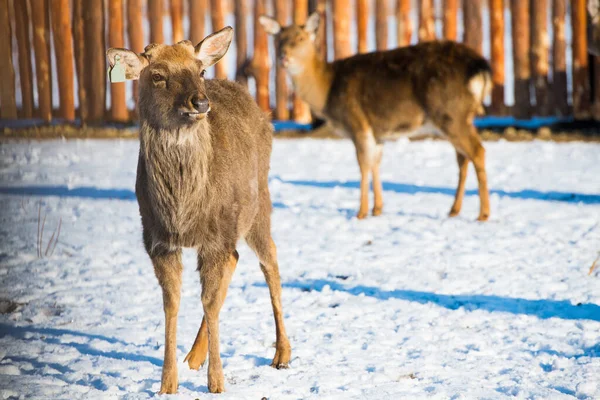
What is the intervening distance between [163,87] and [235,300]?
2.16 m

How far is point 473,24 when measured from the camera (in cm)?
1371

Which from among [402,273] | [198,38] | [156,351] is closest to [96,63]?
[198,38]

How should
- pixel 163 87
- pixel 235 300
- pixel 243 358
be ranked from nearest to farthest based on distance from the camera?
pixel 163 87
pixel 243 358
pixel 235 300

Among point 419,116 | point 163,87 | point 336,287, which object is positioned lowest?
point 336,287

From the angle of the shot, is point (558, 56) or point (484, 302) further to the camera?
point (558, 56)

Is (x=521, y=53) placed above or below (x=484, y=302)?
above

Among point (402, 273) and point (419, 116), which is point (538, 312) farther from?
point (419, 116)

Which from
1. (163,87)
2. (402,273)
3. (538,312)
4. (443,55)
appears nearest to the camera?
(163,87)

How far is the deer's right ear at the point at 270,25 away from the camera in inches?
415

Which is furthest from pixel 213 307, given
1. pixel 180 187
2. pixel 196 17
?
pixel 196 17

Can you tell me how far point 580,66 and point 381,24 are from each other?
136 inches

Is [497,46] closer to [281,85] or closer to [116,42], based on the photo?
[281,85]

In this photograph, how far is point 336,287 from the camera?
20.6ft

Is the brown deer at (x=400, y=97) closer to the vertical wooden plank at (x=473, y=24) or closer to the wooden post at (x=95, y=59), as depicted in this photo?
the vertical wooden plank at (x=473, y=24)
